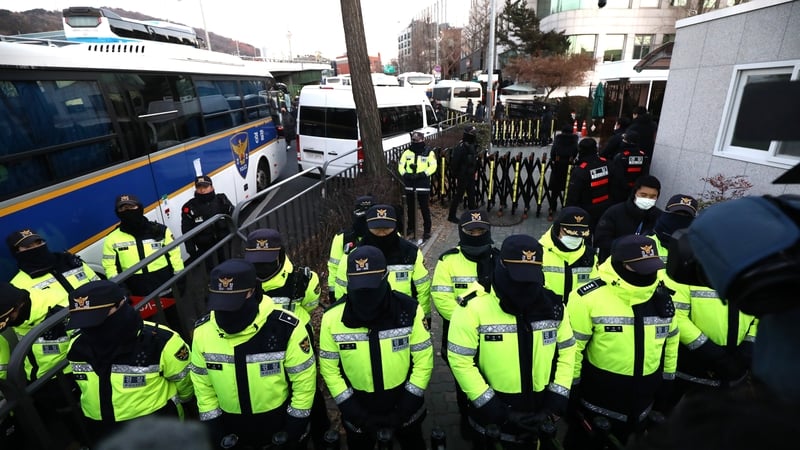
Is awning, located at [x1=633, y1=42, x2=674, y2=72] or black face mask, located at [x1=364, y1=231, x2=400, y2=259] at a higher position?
awning, located at [x1=633, y1=42, x2=674, y2=72]

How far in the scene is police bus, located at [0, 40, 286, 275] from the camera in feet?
13.5

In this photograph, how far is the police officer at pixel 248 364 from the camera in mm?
2354

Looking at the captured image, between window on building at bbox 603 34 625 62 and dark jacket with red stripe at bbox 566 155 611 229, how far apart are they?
37506 millimetres

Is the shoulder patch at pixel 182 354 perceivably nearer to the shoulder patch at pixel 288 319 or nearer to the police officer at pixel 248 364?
the police officer at pixel 248 364

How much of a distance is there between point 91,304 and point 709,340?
3.92m

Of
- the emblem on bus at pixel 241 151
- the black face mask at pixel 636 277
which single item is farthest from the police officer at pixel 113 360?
the emblem on bus at pixel 241 151

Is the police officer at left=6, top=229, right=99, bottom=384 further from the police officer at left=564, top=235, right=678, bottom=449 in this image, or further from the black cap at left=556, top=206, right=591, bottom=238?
the black cap at left=556, top=206, right=591, bottom=238

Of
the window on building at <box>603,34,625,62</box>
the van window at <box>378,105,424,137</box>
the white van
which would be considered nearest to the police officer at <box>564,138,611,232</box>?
the white van

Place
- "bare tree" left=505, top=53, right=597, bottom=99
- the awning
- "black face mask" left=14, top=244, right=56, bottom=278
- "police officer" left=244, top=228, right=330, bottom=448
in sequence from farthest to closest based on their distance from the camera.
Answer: "bare tree" left=505, top=53, right=597, bottom=99 < the awning < "black face mask" left=14, top=244, right=56, bottom=278 < "police officer" left=244, top=228, right=330, bottom=448

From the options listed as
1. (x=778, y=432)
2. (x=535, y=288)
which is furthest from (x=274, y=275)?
(x=778, y=432)

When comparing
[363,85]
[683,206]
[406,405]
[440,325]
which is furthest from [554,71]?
[406,405]

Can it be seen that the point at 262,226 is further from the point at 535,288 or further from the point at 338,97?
the point at 338,97

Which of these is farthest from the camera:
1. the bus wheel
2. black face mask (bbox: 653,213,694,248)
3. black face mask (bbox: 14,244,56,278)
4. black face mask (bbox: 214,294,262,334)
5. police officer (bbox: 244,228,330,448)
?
the bus wheel

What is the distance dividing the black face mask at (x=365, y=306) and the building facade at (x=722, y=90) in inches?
203
